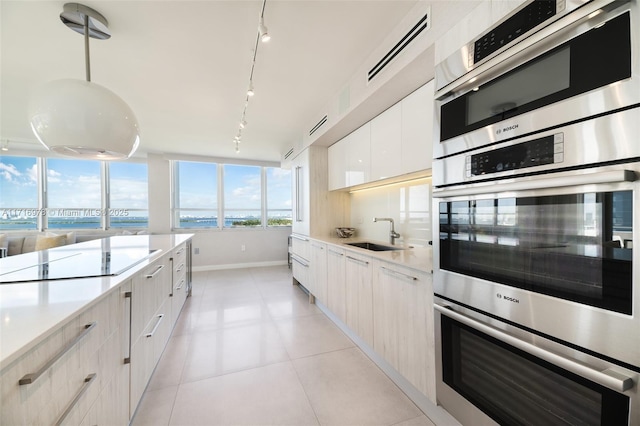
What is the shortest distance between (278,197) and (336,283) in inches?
165

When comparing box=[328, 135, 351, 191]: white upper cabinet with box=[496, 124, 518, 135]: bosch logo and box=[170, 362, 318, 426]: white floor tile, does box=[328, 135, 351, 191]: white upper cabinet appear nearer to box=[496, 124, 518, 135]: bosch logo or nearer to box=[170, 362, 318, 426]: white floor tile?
box=[496, 124, 518, 135]: bosch logo

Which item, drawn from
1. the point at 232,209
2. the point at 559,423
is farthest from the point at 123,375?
the point at 232,209

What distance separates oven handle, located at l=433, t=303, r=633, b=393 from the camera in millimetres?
731

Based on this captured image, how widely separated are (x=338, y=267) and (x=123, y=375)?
181 centimetres

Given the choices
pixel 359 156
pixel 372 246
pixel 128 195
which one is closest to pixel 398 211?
pixel 372 246

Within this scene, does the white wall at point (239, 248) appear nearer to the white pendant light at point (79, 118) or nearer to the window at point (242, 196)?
the window at point (242, 196)

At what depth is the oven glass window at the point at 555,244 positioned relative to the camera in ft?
2.48

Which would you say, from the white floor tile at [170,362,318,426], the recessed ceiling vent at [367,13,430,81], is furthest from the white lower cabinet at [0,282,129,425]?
the recessed ceiling vent at [367,13,430,81]

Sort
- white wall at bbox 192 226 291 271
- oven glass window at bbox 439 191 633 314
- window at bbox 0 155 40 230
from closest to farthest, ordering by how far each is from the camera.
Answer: oven glass window at bbox 439 191 633 314, window at bbox 0 155 40 230, white wall at bbox 192 226 291 271

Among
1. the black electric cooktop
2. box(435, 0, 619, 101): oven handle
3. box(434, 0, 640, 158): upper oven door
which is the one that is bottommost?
the black electric cooktop

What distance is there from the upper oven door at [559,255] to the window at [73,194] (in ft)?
22.9

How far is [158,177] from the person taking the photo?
5.41 m

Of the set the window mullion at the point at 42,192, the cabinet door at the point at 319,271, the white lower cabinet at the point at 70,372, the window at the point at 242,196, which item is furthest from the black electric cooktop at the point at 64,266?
the window mullion at the point at 42,192

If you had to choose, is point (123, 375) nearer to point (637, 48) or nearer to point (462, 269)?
point (462, 269)
